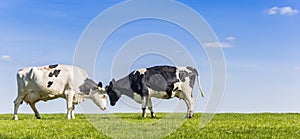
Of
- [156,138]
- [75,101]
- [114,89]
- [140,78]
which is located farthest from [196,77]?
[156,138]

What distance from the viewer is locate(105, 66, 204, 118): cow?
779 inches

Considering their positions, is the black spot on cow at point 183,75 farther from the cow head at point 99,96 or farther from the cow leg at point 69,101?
the cow leg at point 69,101

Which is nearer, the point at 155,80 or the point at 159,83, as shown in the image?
the point at 159,83

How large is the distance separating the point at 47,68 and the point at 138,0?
7.92m

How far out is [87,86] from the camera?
1995 centimetres

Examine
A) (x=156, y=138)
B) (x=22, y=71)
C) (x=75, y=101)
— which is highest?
(x=22, y=71)

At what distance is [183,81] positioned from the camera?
19.9 metres

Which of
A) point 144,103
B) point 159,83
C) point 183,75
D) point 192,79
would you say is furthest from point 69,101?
point 192,79

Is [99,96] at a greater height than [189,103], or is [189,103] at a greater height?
[99,96]

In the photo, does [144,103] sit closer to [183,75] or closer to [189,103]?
[189,103]

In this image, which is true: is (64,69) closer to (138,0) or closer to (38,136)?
(138,0)

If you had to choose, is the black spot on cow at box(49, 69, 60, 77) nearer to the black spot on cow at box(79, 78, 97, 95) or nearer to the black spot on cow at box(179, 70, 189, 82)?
the black spot on cow at box(79, 78, 97, 95)

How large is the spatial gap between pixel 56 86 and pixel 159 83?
464 centimetres

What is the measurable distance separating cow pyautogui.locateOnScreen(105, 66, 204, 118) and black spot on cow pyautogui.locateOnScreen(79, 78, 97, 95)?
747 millimetres
